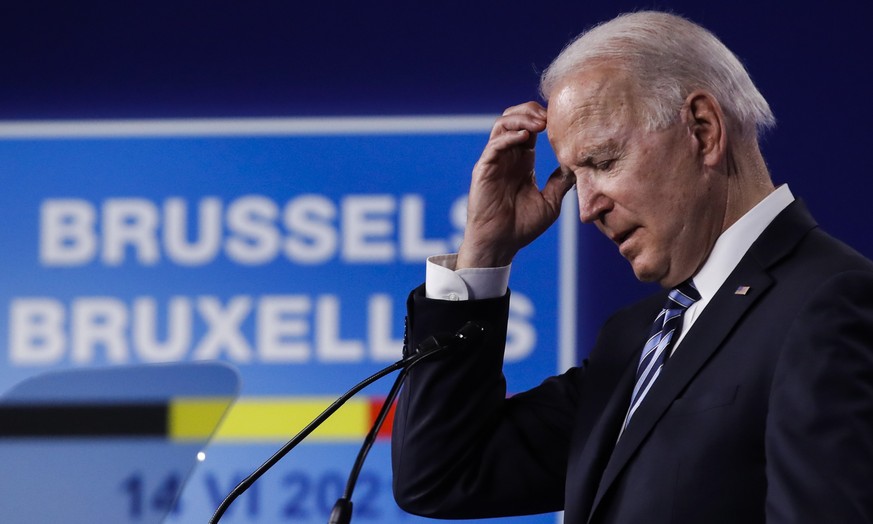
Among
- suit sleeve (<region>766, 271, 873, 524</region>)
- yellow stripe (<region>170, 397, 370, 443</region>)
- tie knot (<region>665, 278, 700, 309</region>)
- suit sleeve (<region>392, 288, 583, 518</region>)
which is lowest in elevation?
yellow stripe (<region>170, 397, 370, 443</region>)

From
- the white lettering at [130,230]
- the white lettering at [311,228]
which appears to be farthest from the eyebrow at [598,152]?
the white lettering at [130,230]

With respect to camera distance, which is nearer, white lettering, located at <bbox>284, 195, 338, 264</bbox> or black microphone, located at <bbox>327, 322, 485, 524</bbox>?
black microphone, located at <bbox>327, 322, 485, 524</bbox>

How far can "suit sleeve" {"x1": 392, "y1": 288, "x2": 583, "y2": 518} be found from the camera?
1.67 m

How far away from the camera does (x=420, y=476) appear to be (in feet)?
5.57

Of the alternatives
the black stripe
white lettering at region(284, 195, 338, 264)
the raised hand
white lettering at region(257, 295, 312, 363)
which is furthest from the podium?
the raised hand

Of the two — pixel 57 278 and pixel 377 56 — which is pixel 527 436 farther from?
pixel 57 278

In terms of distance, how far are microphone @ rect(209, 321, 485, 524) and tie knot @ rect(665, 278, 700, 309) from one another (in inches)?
10.5

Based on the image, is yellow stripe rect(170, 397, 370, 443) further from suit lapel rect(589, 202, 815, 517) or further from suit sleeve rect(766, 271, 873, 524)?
suit sleeve rect(766, 271, 873, 524)

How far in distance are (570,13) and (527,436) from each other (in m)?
1.17

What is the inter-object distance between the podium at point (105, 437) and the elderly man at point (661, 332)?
1.53ft

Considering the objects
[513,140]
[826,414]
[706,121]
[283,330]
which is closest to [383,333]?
[283,330]

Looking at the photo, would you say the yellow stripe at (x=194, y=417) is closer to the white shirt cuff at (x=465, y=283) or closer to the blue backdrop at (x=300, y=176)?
the blue backdrop at (x=300, y=176)

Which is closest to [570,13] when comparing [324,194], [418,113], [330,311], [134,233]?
[418,113]

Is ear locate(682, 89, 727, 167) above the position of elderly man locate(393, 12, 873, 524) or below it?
above
